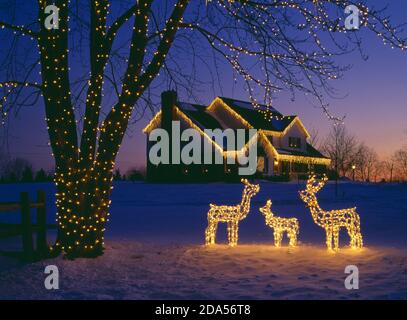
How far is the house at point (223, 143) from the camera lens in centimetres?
4250

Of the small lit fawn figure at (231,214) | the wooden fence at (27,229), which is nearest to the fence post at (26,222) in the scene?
the wooden fence at (27,229)

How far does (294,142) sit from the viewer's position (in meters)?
49.5

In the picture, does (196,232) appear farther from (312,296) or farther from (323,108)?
(312,296)

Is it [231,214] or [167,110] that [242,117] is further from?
[231,214]

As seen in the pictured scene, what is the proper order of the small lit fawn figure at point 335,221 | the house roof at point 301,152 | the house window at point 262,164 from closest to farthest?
1. the small lit fawn figure at point 335,221
2. the house window at point 262,164
3. the house roof at point 301,152

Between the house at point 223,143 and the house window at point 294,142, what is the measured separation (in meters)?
0.12

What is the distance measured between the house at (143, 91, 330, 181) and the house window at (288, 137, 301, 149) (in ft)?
0.39

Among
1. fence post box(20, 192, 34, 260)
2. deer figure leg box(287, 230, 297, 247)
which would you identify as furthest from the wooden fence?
deer figure leg box(287, 230, 297, 247)

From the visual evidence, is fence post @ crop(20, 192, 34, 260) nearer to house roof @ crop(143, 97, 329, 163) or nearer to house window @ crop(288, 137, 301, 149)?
house roof @ crop(143, 97, 329, 163)

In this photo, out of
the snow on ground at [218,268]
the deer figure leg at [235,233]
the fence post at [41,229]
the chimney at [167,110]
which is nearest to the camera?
the snow on ground at [218,268]

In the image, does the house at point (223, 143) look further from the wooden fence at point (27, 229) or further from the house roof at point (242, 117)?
the wooden fence at point (27, 229)

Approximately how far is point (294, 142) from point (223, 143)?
32.7 feet

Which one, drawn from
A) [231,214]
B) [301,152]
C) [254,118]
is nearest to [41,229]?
[231,214]
